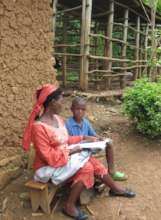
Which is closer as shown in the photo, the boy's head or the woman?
the woman

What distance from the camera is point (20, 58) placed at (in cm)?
461

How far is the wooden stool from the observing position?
3758mm

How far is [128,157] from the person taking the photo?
550cm

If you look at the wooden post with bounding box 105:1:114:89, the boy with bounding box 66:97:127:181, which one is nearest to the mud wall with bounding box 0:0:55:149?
the boy with bounding box 66:97:127:181

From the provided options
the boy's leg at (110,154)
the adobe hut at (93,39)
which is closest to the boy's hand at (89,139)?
the boy's leg at (110,154)

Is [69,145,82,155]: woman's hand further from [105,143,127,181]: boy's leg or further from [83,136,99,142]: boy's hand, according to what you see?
[105,143,127,181]: boy's leg

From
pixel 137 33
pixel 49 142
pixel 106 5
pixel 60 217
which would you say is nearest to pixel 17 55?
pixel 49 142

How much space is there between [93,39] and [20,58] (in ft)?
27.7

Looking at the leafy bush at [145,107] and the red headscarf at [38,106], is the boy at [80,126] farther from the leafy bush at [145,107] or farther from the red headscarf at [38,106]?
the leafy bush at [145,107]

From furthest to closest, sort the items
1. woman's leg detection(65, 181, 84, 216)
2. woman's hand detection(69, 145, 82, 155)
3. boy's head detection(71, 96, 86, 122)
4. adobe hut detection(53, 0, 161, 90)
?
adobe hut detection(53, 0, 161, 90) → boy's head detection(71, 96, 86, 122) → woman's hand detection(69, 145, 82, 155) → woman's leg detection(65, 181, 84, 216)

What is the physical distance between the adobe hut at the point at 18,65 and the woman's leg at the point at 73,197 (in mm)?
938

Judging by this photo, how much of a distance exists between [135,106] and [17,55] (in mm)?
2244

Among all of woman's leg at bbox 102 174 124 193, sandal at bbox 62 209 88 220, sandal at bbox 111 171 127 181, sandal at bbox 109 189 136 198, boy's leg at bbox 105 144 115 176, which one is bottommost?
sandal at bbox 62 209 88 220

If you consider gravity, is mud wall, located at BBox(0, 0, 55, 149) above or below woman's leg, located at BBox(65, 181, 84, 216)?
above
